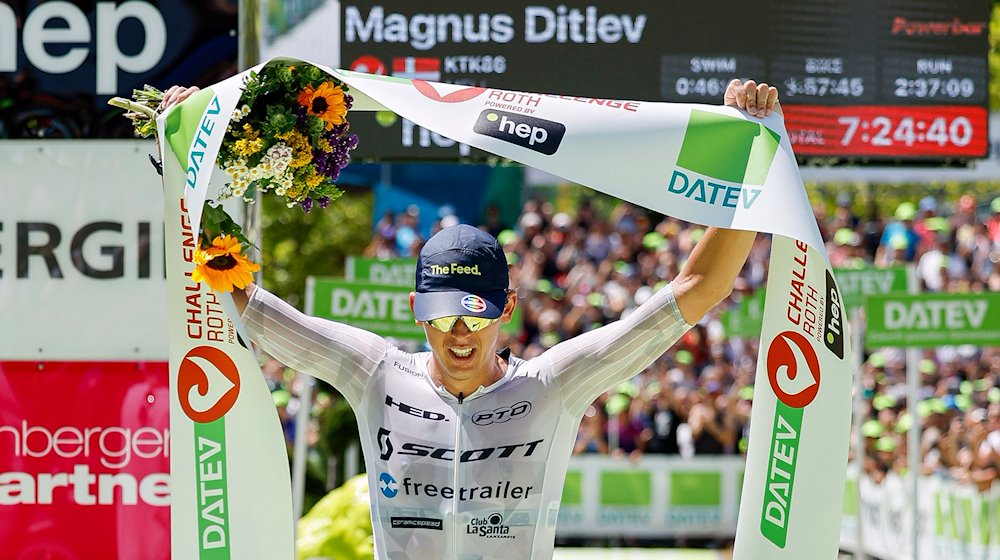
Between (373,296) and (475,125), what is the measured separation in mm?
6012

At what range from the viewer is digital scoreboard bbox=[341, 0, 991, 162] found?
696 cm

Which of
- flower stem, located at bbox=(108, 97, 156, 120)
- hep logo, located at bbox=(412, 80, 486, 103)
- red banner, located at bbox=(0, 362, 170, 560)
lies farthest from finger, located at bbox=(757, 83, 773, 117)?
red banner, located at bbox=(0, 362, 170, 560)

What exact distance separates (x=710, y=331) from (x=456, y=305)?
14096mm

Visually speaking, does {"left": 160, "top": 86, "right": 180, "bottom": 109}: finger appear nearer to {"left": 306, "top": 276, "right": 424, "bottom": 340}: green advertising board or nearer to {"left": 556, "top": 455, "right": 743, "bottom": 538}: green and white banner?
{"left": 306, "top": 276, "right": 424, "bottom": 340}: green advertising board

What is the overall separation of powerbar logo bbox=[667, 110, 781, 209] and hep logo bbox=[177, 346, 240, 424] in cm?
145

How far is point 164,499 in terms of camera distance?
592cm

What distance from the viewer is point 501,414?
4102mm

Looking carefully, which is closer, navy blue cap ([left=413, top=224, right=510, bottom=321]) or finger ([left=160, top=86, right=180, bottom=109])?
navy blue cap ([left=413, top=224, right=510, bottom=321])

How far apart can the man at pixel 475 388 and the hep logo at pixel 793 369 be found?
0.25 m

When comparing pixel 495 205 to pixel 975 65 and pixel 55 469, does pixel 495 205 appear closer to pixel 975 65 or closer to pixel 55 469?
pixel 975 65

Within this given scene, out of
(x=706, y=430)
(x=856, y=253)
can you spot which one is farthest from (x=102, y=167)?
(x=856, y=253)

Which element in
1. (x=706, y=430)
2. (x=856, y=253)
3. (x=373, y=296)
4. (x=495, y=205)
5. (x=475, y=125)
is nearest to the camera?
(x=475, y=125)

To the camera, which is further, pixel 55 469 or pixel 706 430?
pixel 706 430

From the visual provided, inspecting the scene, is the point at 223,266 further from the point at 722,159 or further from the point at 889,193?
the point at 889,193
